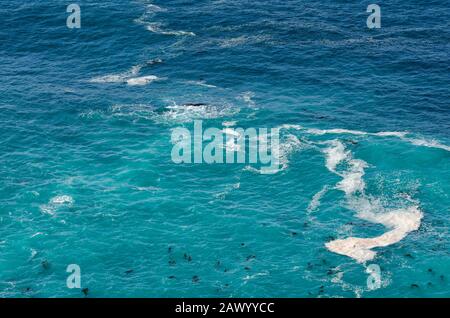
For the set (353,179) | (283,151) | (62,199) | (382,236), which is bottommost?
(382,236)

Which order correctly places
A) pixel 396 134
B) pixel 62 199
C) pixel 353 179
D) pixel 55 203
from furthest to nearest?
pixel 396 134 → pixel 353 179 → pixel 62 199 → pixel 55 203

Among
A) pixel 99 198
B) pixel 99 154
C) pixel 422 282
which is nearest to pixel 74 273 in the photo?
pixel 99 198

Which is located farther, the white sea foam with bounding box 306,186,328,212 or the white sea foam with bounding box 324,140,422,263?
the white sea foam with bounding box 306,186,328,212

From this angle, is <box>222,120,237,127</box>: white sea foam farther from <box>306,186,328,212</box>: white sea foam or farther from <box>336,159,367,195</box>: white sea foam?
<box>306,186,328,212</box>: white sea foam

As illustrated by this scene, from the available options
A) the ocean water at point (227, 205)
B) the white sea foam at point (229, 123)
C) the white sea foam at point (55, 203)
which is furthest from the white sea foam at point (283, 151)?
the white sea foam at point (55, 203)

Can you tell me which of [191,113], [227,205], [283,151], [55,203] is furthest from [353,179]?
[55,203]

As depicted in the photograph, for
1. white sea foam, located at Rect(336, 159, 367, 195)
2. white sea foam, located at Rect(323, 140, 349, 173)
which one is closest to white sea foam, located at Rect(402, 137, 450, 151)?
white sea foam, located at Rect(336, 159, 367, 195)

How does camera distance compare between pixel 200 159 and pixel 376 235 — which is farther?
pixel 200 159

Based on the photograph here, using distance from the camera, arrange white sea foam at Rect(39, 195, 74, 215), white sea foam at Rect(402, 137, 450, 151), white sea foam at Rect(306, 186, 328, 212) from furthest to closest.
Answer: white sea foam at Rect(402, 137, 450, 151), white sea foam at Rect(39, 195, 74, 215), white sea foam at Rect(306, 186, 328, 212)

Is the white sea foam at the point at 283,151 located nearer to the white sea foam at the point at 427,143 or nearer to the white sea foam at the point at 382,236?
the white sea foam at the point at 382,236

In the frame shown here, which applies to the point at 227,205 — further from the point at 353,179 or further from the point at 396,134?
the point at 396,134
